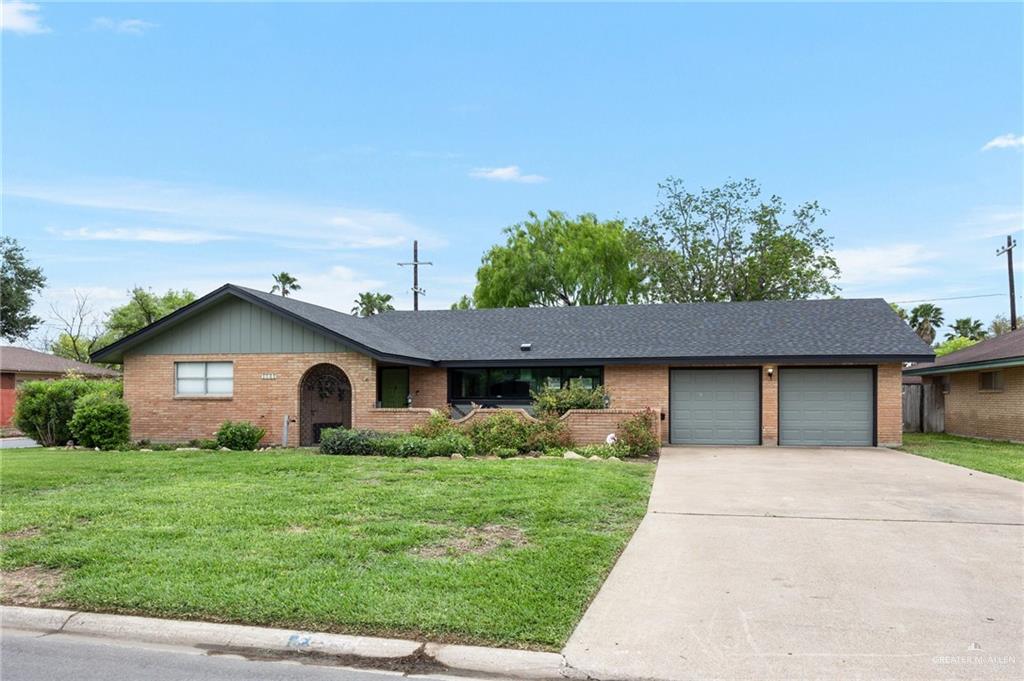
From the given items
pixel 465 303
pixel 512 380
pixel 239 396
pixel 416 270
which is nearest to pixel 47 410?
pixel 239 396

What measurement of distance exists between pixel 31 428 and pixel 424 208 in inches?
687

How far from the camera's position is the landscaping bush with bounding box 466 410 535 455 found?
15.0 m

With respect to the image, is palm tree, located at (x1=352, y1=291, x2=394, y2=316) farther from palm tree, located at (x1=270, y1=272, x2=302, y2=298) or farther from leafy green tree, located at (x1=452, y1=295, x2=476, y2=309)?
leafy green tree, located at (x1=452, y1=295, x2=476, y2=309)

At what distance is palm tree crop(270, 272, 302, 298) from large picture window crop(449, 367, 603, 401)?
31412 mm

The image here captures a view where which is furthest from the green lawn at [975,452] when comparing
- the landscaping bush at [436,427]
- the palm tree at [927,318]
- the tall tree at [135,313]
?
the tall tree at [135,313]

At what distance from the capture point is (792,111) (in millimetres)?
19734

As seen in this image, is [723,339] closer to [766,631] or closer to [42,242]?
[766,631]

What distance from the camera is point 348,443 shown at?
14.6m

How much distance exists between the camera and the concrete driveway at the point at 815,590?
14.1 feet

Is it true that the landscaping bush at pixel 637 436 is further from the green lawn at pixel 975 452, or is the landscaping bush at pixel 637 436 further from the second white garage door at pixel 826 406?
the green lawn at pixel 975 452

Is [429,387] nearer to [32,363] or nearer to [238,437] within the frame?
[238,437]

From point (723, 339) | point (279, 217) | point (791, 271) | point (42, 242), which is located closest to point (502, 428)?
point (723, 339)

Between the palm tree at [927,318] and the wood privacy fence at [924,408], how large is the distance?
25.2 m

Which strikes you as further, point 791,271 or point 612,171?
point 791,271
